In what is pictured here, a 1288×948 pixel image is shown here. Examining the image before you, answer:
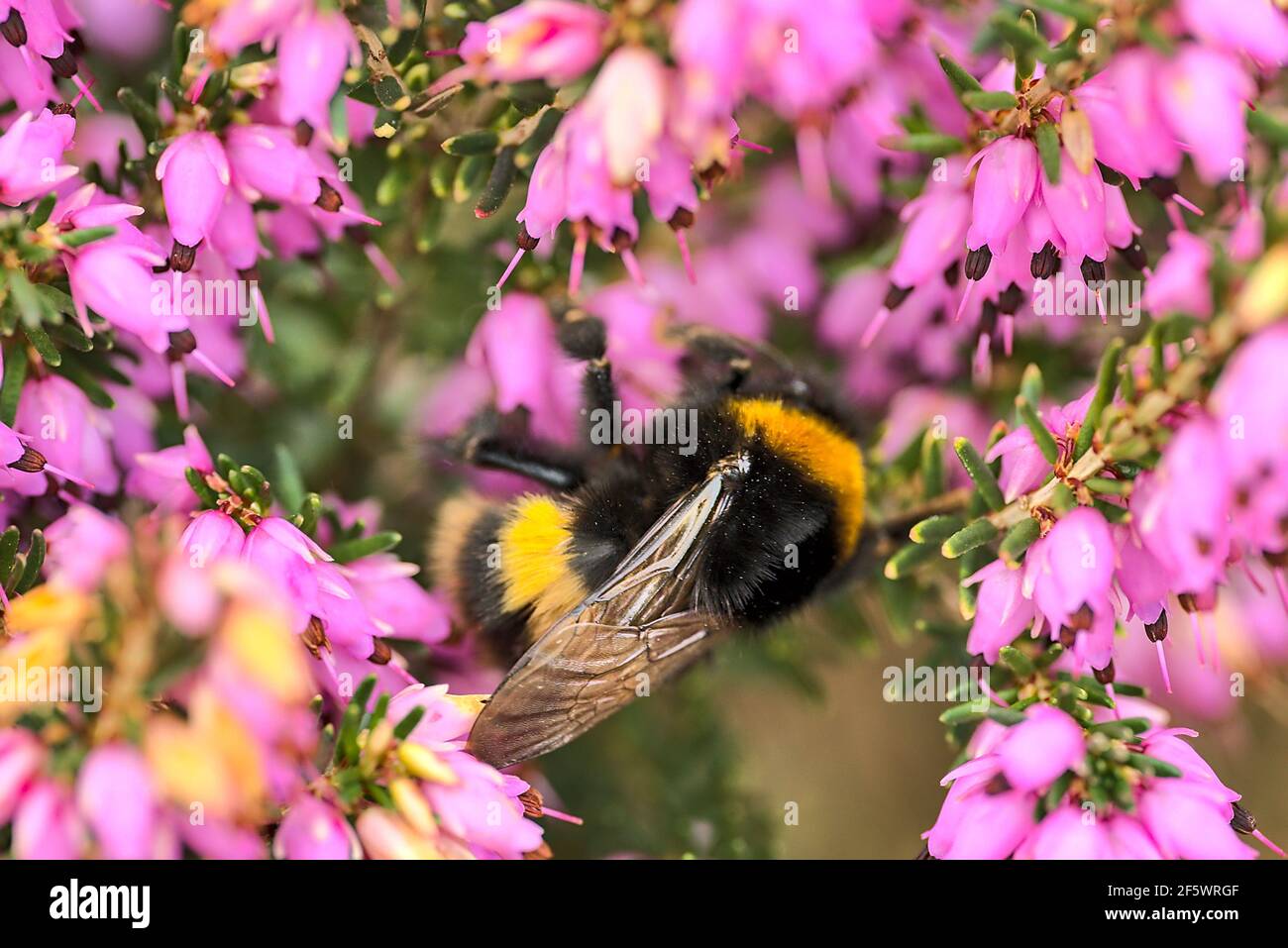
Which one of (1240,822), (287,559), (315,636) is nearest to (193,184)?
(287,559)

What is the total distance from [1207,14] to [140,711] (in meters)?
1.62

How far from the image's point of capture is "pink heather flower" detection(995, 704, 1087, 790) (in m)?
1.90

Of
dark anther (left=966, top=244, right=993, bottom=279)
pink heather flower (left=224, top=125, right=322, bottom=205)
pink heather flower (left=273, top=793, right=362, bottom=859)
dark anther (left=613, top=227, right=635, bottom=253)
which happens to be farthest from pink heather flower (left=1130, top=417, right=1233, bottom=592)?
pink heather flower (left=224, top=125, right=322, bottom=205)

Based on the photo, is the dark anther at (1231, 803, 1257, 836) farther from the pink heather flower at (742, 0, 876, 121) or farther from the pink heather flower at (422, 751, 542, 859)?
the pink heather flower at (742, 0, 876, 121)

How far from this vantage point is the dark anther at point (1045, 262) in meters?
2.15

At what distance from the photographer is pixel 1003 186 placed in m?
2.04

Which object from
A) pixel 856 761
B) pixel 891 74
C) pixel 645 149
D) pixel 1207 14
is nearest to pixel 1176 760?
pixel 1207 14

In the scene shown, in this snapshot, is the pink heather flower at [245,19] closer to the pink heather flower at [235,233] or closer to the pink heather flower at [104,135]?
the pink heather flower at [235,233]

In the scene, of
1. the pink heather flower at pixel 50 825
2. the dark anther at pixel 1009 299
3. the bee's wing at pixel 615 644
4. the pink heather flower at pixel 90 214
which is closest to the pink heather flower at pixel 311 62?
the pink heather flower at pixel 90 214

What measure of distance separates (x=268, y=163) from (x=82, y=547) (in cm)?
79

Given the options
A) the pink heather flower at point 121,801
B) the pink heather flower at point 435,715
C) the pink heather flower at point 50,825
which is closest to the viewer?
the pink heather flower at point 121,801

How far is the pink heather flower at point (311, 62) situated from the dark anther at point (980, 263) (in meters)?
1.13

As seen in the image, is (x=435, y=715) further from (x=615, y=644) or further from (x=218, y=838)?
(x=218, y=838)
